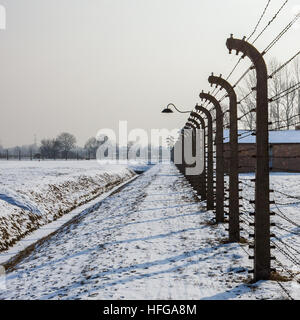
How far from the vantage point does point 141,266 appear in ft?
20.7

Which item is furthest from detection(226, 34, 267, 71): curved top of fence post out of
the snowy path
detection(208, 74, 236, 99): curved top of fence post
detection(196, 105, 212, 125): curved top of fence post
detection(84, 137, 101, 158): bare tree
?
detection(84, 137, 101, 158): bare tree

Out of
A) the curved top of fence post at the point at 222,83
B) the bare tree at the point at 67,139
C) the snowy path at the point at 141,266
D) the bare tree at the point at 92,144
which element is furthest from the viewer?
the bare tree at the point at 92,144

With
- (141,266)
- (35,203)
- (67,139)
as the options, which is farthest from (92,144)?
(141,266)

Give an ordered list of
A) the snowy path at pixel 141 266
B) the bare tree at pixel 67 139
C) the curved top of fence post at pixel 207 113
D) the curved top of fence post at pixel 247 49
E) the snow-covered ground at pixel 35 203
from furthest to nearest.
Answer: the bare tree at pixel 67 139, the snow-covered ground at pixel 35 203, the curved top of fence post at pixel 207 113, the curved top of fence post at pixel 247 49, the snowy path at pixel 141 266

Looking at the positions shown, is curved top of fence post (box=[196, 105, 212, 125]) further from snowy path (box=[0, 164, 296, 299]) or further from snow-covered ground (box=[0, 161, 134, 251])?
snow-covered ground (box=[0, 161, 134, 251])

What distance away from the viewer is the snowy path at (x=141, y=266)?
16.8 feet

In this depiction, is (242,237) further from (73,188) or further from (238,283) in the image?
(73,188)

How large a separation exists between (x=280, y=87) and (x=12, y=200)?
49.5 m

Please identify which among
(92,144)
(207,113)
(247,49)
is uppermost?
(92,144)

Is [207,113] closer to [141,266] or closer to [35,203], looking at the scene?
[141,266]

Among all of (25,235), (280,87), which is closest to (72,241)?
(25,235)

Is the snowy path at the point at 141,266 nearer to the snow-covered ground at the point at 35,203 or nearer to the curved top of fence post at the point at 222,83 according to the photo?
the snow-covered ground at the point at 35,203

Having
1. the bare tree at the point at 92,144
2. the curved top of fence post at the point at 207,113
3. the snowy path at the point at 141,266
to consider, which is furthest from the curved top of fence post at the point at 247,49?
the bare tree at the point at 92,144
